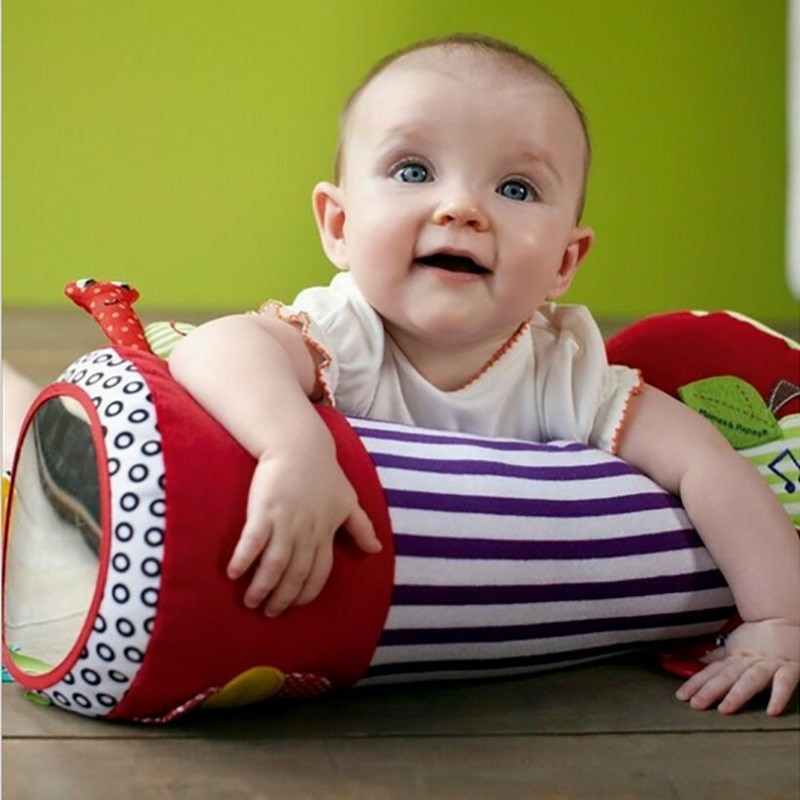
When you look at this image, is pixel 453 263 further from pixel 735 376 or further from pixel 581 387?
pixel 735 376

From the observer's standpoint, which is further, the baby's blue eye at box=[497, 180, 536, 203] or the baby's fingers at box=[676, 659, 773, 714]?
the baby's blue eye at box=[497, 180, 536, 203]

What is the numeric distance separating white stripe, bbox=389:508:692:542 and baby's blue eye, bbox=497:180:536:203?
285 mm

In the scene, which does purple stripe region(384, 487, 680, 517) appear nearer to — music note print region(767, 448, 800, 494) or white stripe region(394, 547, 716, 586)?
white stripe region(394, 547, 716, 586)

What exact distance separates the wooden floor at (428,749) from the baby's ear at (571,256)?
0.38 meters

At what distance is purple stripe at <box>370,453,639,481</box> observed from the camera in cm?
108

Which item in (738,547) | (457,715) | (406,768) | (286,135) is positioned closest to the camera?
(406,768)

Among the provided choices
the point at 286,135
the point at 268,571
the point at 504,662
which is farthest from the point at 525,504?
the point at 286,135

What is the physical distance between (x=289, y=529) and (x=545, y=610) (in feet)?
0.75

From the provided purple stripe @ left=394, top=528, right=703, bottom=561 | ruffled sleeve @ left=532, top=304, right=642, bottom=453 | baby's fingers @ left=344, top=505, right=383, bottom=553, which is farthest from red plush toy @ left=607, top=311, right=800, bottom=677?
baby's fingers @ left=344, top=505, right=383, bottom=553

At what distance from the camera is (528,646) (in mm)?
1111

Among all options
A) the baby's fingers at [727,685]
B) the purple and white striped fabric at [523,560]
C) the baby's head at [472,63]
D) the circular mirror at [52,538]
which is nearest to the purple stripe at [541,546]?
the purple and white striped fabric at [523,560]

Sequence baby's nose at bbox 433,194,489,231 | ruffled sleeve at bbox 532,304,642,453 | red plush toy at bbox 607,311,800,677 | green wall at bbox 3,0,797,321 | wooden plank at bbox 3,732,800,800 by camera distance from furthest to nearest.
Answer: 1. green wall at bbox 3,0,797,321
2. red plush toy at bbox 607,311,800,677
3. ruffled sleeve at bbox 532,304,642,453
4. baby's nose at bbox 433,194,489,231
5. wooden plank at bbox 3,732,800,800

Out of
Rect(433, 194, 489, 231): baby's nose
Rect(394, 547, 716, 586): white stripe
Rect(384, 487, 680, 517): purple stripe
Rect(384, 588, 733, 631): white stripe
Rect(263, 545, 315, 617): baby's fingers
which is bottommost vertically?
Rect(384, 588, 733, 631): white stripe

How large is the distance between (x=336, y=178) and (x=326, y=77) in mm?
2266
